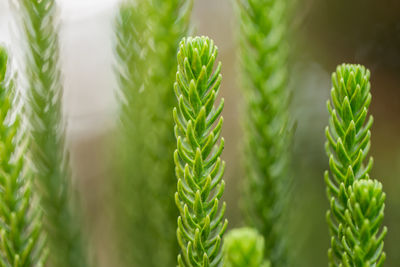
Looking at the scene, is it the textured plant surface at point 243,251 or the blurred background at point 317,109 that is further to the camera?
the blurred background at point 317,109

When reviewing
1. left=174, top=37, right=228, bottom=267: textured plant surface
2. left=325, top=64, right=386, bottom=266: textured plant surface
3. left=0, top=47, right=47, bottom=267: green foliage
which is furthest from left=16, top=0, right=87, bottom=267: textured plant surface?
left=325, top=64, right=386, bottom=266: textured plant surface

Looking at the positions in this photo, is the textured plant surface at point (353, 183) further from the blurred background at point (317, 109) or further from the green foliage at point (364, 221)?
the blurred background at point (317, 109)

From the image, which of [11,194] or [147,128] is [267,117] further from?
[11,194]

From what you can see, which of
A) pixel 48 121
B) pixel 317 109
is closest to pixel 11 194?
pixel 48 121

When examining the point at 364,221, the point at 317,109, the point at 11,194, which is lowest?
the point at 317,109

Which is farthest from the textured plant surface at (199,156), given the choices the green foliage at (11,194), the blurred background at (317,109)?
the blurred background at (317,109)

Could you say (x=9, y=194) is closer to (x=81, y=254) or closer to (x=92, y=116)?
(x=81, y=254)

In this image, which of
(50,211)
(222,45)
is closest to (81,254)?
(50,211)
